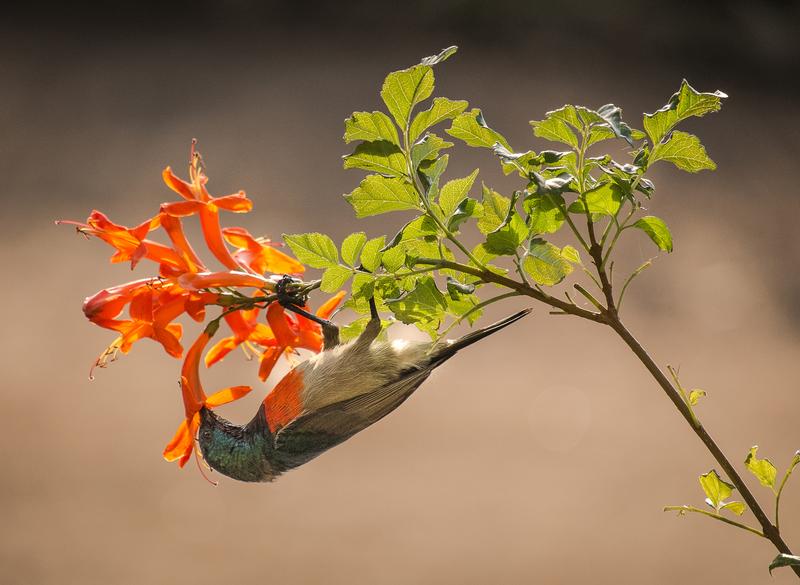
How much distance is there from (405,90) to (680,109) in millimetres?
165

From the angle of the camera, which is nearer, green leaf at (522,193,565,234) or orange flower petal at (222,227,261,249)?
green leaf at (522,193,565,234)

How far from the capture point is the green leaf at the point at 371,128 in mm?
471

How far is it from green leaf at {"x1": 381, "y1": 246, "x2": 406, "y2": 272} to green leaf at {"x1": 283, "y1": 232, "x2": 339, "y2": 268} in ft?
0.12

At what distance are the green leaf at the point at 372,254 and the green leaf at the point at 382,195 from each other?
2 centimetres

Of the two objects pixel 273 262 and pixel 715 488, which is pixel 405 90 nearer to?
pixel 273 262

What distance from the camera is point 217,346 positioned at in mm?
590

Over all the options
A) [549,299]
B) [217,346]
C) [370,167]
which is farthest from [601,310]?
[217,346]

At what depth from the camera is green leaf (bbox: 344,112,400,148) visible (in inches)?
18.5

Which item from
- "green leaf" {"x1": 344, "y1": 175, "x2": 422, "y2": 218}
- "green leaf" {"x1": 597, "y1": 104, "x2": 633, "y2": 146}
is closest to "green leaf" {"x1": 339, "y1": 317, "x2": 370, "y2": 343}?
"green leaf" {"x1": 344, "y1": 175, "x2": 422, "y2": 218}

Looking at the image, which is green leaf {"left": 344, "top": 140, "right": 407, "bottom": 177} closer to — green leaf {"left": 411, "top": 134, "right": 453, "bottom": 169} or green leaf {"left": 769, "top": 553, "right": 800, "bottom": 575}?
green leaf {"left": 411, "top": 134, "right": 453, "bottom": 169}

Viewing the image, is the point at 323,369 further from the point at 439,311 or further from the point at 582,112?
the point at 582,112

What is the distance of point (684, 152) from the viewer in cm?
49

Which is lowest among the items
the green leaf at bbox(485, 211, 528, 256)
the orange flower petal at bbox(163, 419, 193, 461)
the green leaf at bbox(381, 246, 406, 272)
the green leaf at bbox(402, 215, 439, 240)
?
the orange flower petal at bbox(163, 419, 193, 461)

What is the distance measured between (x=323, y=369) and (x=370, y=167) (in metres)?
0.18
